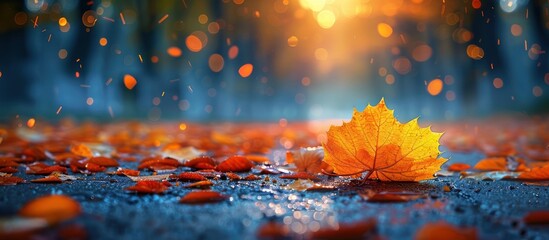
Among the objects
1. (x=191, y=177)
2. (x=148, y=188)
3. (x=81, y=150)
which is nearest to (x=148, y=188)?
(x=148, y=188)

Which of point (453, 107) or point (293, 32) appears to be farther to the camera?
point (453, 107)

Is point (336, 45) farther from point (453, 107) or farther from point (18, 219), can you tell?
point (18, 219)

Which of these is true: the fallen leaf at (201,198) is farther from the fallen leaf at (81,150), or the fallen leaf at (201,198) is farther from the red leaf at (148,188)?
the fallen leaf at (81,150)

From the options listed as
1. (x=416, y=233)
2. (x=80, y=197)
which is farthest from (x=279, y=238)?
(x=80, y=197)

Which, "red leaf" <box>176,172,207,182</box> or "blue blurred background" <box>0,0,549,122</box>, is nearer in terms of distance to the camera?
"red leaf" <box>176,172,207,182</box>

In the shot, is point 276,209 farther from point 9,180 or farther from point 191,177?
point 9,180

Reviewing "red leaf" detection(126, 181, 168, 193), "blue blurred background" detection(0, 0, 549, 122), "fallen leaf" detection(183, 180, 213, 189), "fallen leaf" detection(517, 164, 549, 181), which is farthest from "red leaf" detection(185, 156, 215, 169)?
"blue blurred background" detection(0, 0, 549, 122)

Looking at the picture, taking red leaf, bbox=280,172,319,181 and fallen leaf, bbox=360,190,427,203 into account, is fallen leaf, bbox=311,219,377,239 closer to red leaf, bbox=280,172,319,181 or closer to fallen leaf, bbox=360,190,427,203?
fallen leaf, bbox=360,190,427,203
